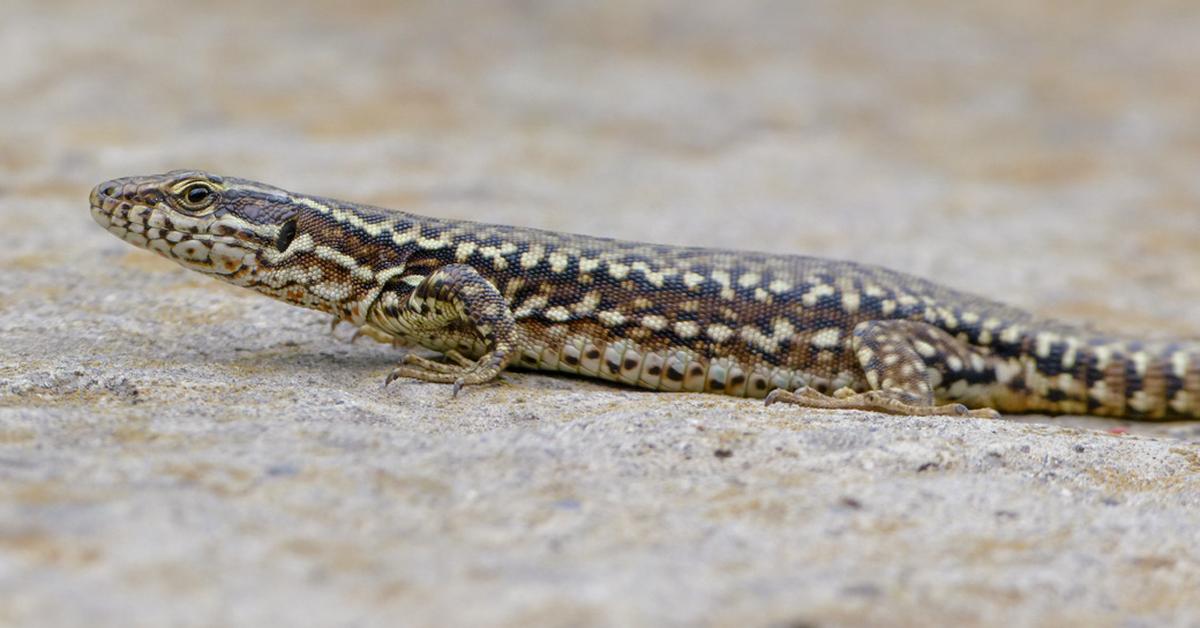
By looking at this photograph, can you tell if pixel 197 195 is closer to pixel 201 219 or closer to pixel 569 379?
pixel 201 219

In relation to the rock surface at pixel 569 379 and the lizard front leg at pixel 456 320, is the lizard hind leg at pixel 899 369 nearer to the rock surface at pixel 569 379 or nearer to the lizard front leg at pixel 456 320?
the rock surface at pixel 569 379

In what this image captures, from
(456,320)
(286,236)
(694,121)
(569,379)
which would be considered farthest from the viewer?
(694,121)

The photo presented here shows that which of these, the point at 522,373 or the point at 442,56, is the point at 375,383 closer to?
the point at 522,373

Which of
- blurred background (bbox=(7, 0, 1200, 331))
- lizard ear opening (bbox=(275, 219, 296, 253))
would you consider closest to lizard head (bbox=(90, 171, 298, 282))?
lizard ear opening (bbox=(275, 219, 296, 253))

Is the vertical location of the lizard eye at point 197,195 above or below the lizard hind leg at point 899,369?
above

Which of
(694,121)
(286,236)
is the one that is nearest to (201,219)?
(286,236)

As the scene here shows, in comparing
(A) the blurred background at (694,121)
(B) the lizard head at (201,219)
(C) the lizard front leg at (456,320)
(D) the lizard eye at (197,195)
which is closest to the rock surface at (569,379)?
(A) the blurred background at (694,121)

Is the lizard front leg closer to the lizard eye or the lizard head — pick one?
the lizard head
